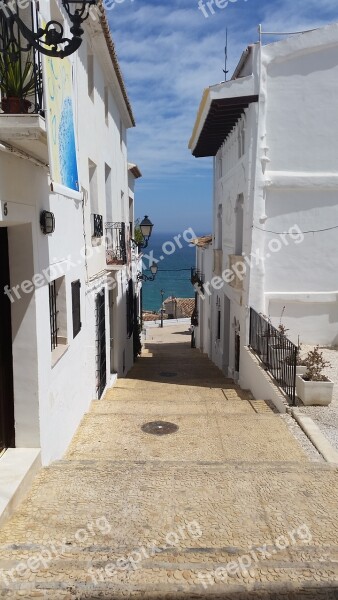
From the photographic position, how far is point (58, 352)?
635 cm

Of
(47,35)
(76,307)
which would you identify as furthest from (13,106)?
(76,307)

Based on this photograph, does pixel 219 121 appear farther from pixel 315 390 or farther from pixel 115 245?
pixel 315 390

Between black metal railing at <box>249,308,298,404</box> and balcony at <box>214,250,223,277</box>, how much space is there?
4803 millimetres

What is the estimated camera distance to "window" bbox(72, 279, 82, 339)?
24.3 feet

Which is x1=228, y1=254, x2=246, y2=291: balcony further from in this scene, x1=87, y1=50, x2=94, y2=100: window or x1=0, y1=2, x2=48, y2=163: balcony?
x1=0, y1=2, x2=48, y2=163: balcony

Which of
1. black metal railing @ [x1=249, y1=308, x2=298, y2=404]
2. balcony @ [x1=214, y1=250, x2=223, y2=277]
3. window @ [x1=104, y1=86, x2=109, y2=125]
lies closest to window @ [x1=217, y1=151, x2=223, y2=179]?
balcony @ [x1=214, y1=250, x2=223, y2=277]

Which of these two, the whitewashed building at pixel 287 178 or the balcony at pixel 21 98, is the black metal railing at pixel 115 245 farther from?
the balcony at pixel 21 98

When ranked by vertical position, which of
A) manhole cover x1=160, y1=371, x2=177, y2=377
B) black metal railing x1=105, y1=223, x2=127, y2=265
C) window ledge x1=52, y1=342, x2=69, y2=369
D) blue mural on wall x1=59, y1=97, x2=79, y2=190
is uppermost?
blue mural on wall x1=59, y1=97, x2=79, y2=190

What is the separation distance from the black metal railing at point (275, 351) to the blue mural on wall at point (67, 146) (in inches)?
202

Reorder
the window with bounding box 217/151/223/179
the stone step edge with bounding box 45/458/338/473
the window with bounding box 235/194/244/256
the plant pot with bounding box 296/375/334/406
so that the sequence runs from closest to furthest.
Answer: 1. the stone step edge with bounding box 45/458/338/473
2. the plant pot with bounding box 296/375/334/406
3. the window with bounding box 235/194/244/256
4. the window with bounding box 217/151/223/179

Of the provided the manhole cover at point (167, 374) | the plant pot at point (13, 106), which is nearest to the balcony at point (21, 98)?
the plant pot at point (13, 106)

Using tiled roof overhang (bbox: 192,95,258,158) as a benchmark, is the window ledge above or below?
below

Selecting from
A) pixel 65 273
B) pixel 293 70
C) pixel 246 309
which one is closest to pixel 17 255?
pixel 65 273

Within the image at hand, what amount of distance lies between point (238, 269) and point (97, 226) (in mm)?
4757
